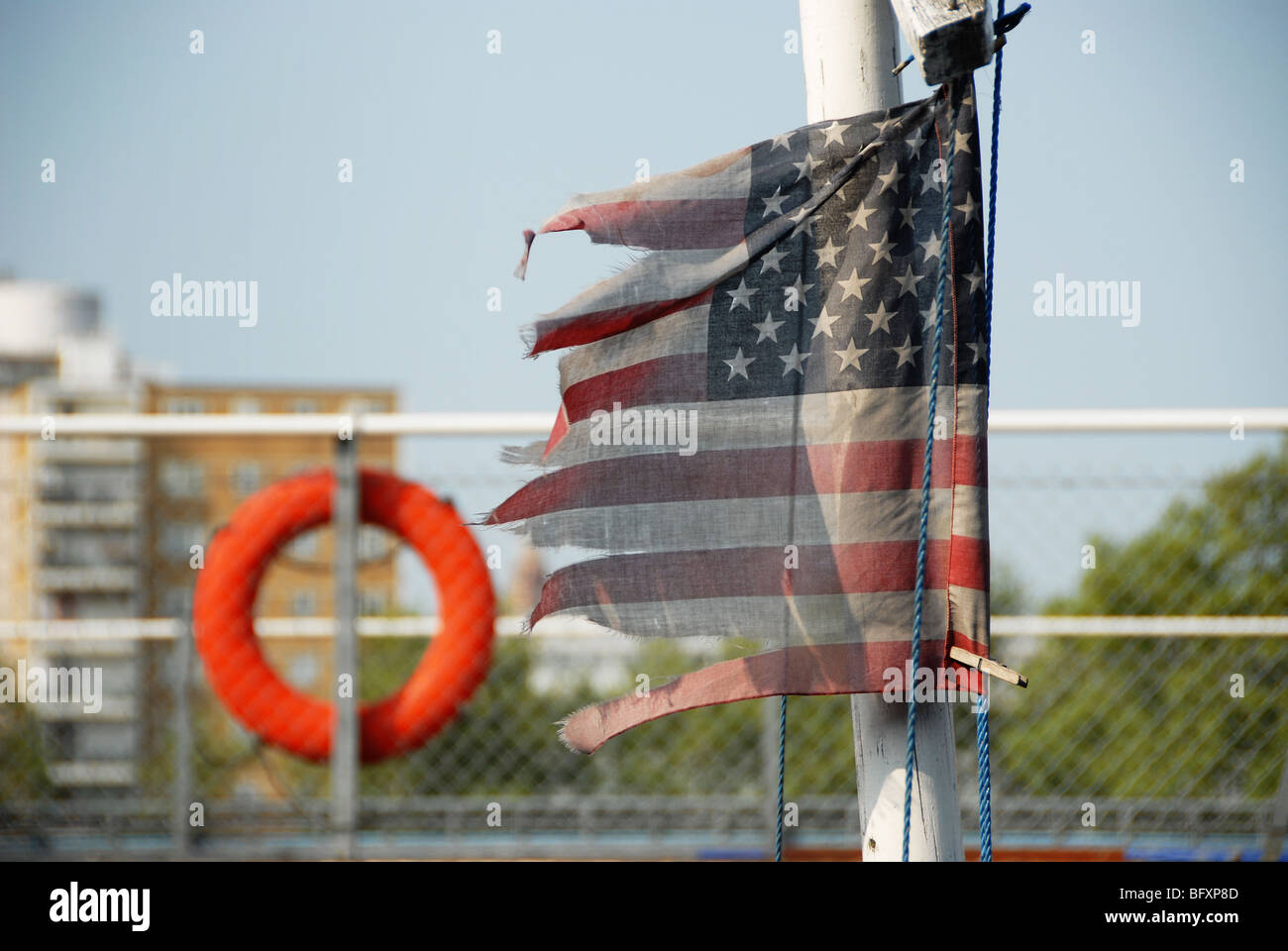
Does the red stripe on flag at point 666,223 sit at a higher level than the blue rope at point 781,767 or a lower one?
higher

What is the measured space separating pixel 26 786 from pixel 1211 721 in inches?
220

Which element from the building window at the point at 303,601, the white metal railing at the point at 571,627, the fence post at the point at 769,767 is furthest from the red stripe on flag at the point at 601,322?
the building window at the point at 303,601

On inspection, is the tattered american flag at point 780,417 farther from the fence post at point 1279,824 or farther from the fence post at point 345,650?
the fence post at point 345,650

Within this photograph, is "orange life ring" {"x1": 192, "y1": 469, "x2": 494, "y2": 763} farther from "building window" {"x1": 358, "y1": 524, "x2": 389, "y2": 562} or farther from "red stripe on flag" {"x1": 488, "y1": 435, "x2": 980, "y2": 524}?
"red stripe on flag" {"x1": 488, "y1": 435, "x2": 980, "y2": 524}

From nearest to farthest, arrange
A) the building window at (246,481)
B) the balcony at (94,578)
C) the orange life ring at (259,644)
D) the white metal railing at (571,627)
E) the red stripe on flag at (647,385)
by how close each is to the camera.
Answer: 1. the red stripe on flag at (647,385)
2. the white metal railing at (571,627)
3. the orange life ring at (259,644)
4. the building window at (246,481)
5. the balcony at (94,578)

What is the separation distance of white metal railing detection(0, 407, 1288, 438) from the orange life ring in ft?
1.08

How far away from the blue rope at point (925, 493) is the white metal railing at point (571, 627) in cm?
259

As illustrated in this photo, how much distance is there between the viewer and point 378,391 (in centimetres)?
8062

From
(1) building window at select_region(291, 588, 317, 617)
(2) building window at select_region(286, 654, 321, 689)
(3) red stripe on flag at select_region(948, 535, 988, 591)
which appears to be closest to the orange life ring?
(3) red stripe on flag at select_region(948, 535, 988, 591)

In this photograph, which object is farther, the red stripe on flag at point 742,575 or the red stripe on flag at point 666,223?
the red stripe on flag at point 666,223

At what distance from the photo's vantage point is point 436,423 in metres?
4.76

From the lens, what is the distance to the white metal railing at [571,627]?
4621 millimetres

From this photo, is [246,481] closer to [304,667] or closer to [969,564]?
[969,564]

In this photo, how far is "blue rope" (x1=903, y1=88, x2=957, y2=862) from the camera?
1763 mm
